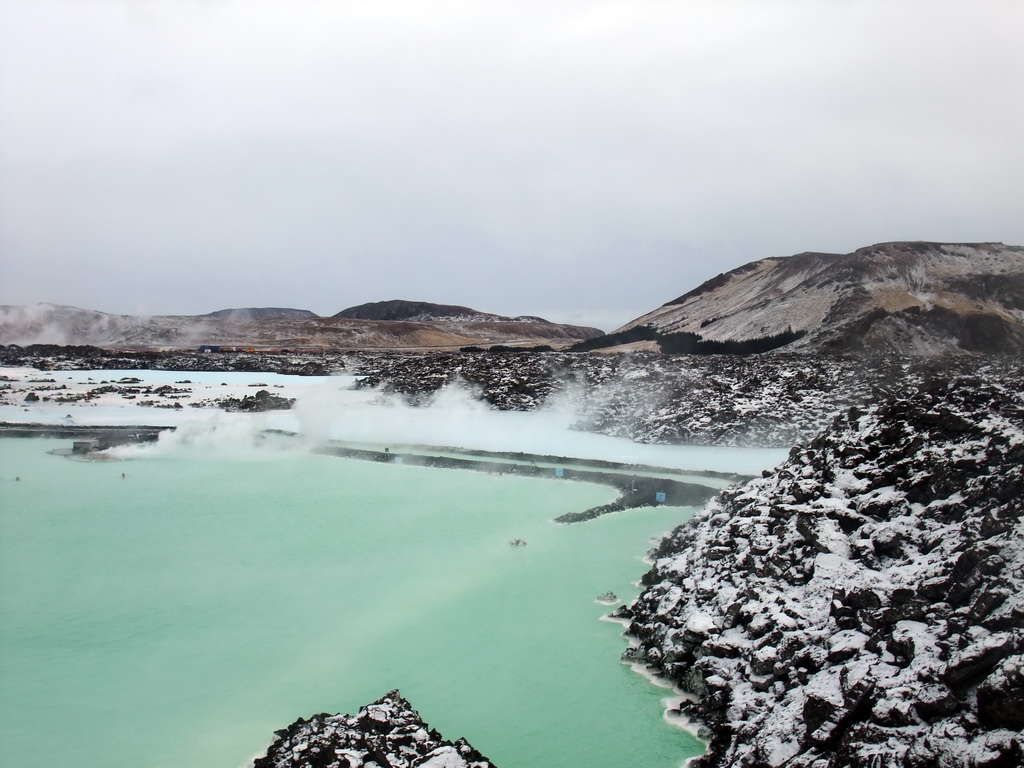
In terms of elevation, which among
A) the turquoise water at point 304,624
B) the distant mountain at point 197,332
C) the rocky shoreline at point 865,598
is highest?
the distant mountain at point 197,332

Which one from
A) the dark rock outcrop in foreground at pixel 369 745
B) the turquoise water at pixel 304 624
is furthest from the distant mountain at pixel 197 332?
the dark rock outcrop in foreground at pixel 369 745

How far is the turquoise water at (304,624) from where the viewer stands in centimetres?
692

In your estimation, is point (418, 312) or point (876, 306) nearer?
point (876, 306)

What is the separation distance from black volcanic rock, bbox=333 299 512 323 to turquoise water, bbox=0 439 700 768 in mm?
131244

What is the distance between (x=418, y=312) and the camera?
504 feet

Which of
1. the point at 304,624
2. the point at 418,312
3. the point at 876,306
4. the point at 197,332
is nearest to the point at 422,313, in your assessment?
the point at 418,312

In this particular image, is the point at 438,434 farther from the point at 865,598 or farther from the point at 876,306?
the point at 876,306

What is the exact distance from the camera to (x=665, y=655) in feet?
26.6

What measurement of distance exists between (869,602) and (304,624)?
6.52 meters

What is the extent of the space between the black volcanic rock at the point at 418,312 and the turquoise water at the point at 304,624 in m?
131

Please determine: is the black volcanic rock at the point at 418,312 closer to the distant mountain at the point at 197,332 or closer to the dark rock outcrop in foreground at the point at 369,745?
the distant mountain at the point at 197,332

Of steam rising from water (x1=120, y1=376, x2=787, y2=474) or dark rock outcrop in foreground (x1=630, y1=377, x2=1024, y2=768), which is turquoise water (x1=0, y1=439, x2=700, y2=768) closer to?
dark rock outcrop in foreground (x1=630, y1=377, x2=1024, y2=768)

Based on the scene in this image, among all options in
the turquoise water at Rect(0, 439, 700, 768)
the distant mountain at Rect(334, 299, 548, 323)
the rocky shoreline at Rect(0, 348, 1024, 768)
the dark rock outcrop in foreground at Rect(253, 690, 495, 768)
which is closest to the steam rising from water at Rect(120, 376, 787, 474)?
the turquoise water at Rect(0, 439, 700, 768)

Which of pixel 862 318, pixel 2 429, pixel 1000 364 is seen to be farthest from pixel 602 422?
pixel 2 429
